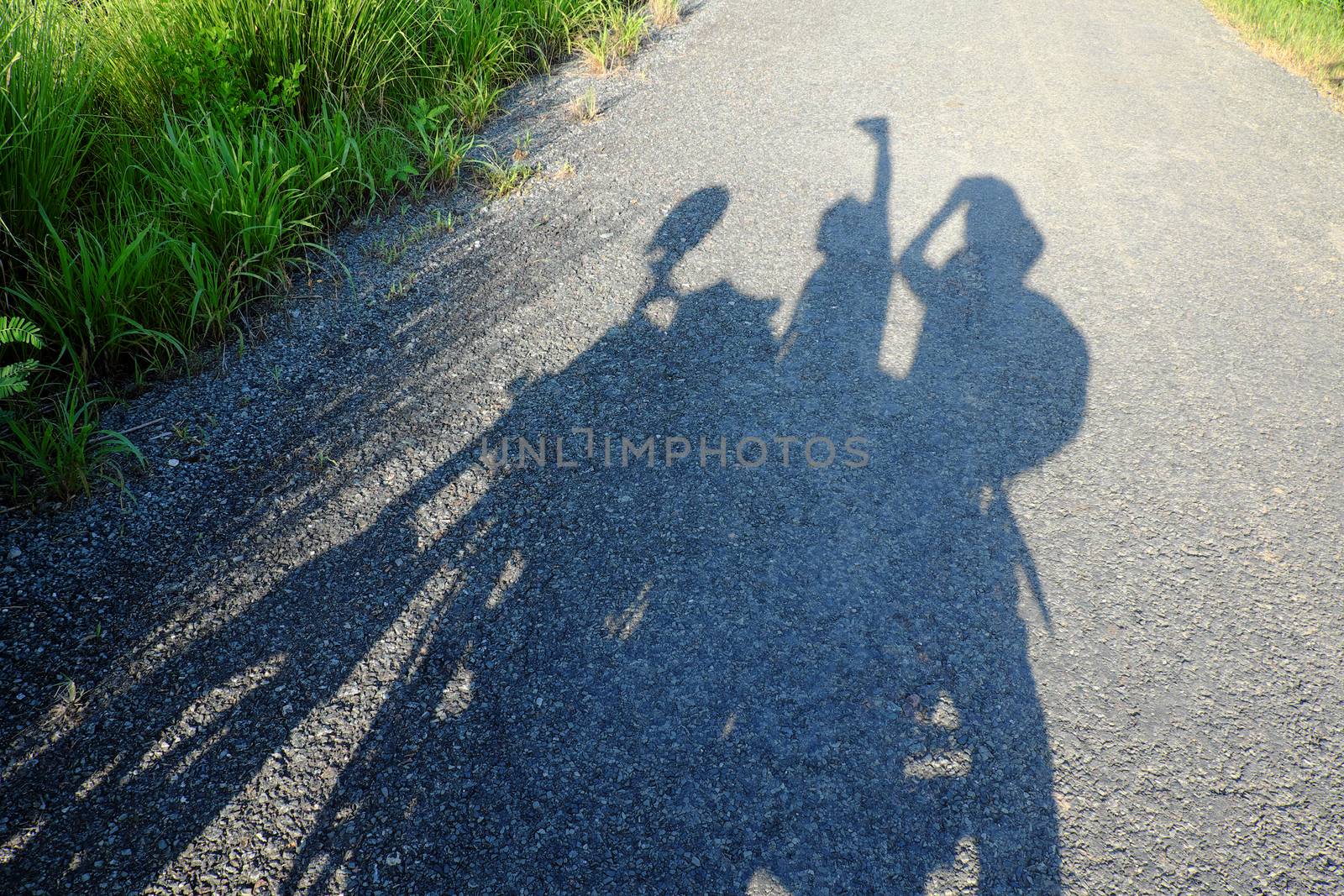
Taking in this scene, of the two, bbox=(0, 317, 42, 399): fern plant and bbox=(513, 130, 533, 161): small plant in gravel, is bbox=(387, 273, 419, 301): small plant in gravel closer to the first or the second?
bbox=(513, 130, 533, 161): small plant in gravel

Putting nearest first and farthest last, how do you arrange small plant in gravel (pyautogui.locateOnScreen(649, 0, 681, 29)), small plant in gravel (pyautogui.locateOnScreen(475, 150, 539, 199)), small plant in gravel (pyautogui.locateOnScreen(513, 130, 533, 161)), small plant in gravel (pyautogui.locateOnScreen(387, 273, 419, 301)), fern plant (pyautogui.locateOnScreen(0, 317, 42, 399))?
fern plant (pyautogui.locateOnScreen(0, 317, 42, 399)) < small plant in gravel (pyautogui.locateOnScreen(387, 273, 419, 301)) < small plant in gravel (pyautogui.locateOnScreen(475, 150, 539, 199)) < small plant in gravel (pyautogui.locateOnScreen(513, 130, 533, 161)) < small plant in gravel (pyautogui.locateOnScreen(649, 0, 681, 29))

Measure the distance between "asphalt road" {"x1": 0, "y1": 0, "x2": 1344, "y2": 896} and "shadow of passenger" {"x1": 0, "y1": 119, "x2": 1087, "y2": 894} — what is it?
12mm

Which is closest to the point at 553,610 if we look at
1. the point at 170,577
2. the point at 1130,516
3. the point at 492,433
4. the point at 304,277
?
the point at 492,433

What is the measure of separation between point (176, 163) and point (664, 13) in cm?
407

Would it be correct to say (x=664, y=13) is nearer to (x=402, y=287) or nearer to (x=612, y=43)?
Result: (x=612, y=43)

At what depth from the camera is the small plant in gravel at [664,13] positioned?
6.35 m

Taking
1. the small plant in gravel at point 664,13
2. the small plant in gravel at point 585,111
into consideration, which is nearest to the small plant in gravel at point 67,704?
the small plant in gravel at point 585,111

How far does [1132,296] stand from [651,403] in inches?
91.9

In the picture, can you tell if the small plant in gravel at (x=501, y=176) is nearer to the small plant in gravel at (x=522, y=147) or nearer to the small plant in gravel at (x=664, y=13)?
the small plant in gravel at (x=522, y=147)

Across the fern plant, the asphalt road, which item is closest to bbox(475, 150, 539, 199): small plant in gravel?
the asphalt road

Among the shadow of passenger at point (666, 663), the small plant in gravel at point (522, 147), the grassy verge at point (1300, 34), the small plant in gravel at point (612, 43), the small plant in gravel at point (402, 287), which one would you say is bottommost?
the shadow of passenger at point (666, 663)

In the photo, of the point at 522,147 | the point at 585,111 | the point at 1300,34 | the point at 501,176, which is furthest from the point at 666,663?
the point at 1300,34

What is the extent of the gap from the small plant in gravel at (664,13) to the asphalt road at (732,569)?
2598 millimetres

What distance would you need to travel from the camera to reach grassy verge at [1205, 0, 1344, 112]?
5.91m
